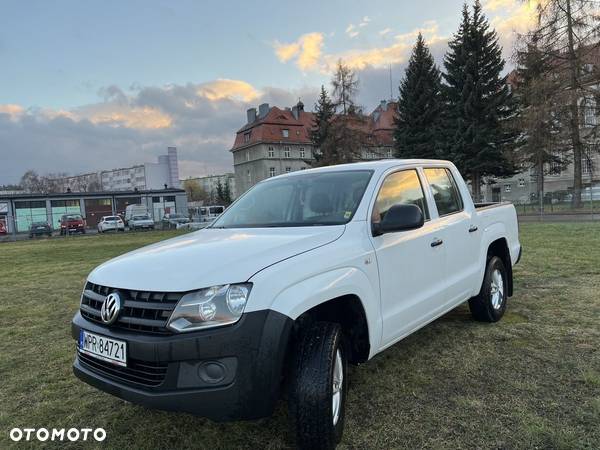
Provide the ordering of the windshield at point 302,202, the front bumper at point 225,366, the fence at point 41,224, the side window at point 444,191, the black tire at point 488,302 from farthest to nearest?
the fence at point 41,224 → the black tire at point 488,302 → the side window at point 444,191 → the windshield at point 302,202 → the front bumper at point 225,366

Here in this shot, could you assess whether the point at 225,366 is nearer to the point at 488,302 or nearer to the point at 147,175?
the point at 488,302

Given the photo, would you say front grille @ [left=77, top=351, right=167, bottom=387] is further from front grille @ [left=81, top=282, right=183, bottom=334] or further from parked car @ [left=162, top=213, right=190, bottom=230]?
parked car @ [left=162, top=213, right=190, bottom=230]

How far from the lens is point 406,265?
3365 mm

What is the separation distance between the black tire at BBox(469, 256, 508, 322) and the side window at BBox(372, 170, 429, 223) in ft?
4.59

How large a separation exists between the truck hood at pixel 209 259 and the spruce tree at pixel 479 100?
33625 mm

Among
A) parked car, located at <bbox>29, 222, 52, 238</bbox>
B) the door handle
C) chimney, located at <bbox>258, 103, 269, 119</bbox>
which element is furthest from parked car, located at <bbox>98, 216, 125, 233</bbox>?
chimney, located at <bbox>258, 103, 269, 119</bbox>

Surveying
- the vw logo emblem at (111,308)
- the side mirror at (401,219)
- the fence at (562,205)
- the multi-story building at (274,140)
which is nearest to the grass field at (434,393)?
the vw logo emblem at (111,308)

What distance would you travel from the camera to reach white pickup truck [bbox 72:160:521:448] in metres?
2.30

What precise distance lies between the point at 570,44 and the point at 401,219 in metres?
32.1

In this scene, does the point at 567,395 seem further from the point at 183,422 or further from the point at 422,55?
the point at 422,55

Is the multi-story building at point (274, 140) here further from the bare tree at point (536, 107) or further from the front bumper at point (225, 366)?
the front bumper at point (225, 366)

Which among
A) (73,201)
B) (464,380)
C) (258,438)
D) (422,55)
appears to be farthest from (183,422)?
(73,201)

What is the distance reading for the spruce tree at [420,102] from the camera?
124 feet

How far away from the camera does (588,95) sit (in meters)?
27.3
